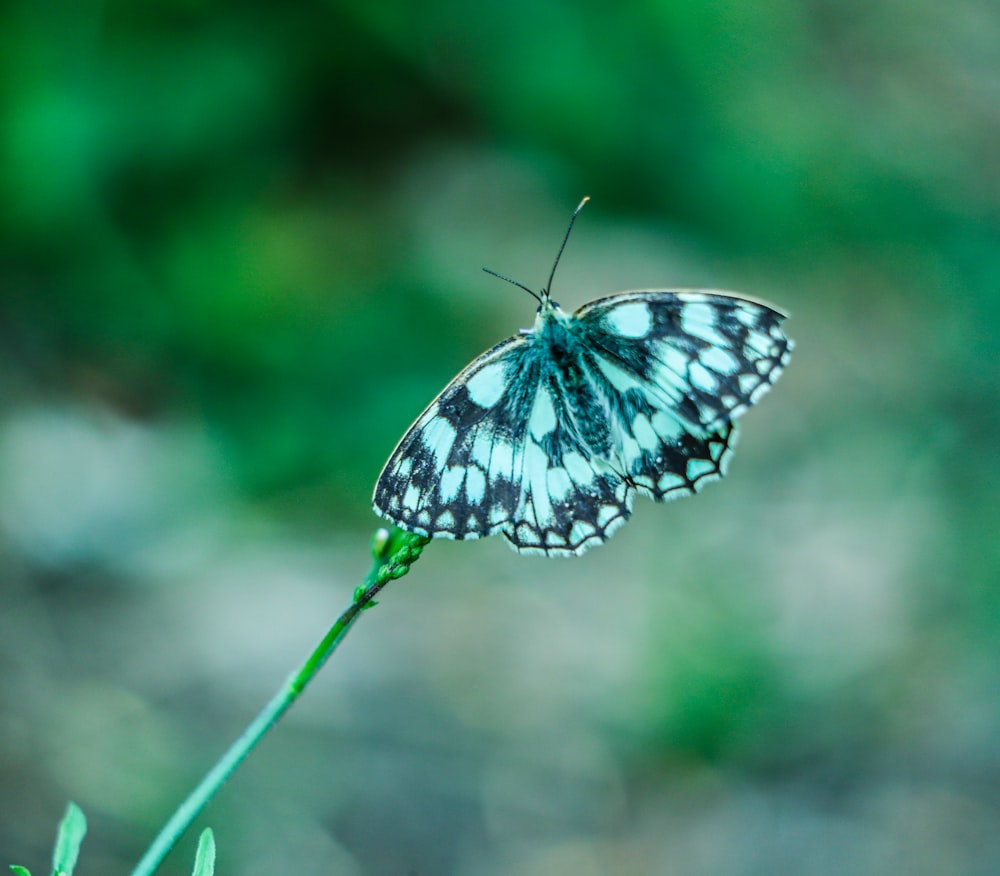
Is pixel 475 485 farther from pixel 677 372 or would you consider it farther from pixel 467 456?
pixel 677 372

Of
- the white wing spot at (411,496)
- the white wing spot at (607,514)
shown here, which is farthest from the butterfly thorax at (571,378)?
the white wing spot at (411,496)

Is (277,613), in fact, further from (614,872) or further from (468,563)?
(614,872)

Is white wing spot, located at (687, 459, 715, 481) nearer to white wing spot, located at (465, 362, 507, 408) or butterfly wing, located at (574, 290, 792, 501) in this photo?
butterfly wing, located at (574, 290, 792, 501)

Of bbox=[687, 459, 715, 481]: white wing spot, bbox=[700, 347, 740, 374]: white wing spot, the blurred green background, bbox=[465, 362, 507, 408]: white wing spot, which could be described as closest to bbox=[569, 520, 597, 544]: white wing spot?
bbox=[687, 459, 715, 481]: white wing spot

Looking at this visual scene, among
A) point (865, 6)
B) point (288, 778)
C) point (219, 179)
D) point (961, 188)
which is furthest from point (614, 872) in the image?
point (865, 6)

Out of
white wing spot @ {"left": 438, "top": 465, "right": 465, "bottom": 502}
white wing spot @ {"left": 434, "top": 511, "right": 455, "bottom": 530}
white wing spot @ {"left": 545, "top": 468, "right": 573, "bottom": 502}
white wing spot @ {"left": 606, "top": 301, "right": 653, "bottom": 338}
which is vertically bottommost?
white wing spot @ {"left": 434, "top": 511, "right": 455, "bottom": 530}

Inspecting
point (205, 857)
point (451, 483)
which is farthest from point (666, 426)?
point (205, 857)
